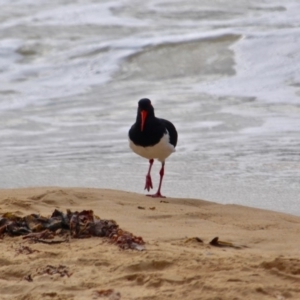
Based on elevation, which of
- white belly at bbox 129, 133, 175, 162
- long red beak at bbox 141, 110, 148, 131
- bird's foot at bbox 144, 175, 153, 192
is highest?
long red beak at bbox 141, 110, 148, 131

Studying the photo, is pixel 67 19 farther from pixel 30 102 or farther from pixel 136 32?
pixel 30 102

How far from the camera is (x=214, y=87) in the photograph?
11.6m

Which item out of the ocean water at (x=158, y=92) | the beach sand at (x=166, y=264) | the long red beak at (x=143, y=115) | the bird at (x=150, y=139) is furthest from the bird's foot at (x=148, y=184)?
the beach sand at (x=166, y=264)

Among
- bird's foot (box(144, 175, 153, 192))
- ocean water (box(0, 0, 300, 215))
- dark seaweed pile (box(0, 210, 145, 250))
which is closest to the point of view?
dark seaweed pile (box(0, 210, 145, 250))

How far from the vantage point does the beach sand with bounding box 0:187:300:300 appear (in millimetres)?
3326

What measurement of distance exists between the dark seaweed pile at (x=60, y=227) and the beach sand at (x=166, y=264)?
0.20 ft

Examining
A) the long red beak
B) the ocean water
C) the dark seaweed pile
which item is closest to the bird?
the long red beak

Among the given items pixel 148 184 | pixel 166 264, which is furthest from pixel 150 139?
pixel 166 264

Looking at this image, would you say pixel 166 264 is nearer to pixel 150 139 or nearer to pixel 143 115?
pixel 150 139

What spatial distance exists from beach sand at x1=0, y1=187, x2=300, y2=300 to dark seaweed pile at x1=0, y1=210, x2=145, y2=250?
0.06 meters

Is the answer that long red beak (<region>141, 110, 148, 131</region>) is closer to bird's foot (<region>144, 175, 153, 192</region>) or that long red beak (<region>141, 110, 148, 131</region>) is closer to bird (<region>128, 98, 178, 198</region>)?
bird (<region>128, 98, 178, 198</region>)

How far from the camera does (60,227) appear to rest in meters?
4.33

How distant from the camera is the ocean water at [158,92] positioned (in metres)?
7.23

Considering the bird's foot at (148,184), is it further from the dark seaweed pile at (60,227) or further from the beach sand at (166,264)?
the dark seaweed pile at (60,227)
